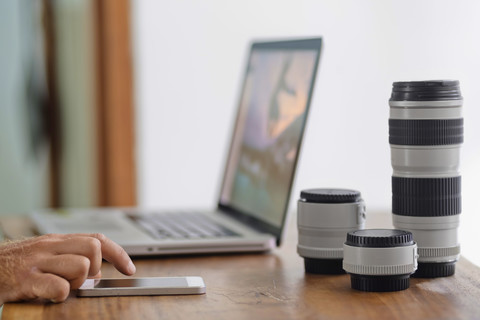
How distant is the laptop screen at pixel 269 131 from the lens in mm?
1280

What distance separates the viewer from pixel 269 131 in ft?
4.65

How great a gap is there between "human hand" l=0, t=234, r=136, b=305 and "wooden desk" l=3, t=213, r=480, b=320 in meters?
0.02

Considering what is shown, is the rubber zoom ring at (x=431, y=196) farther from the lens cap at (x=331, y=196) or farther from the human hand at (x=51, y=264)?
the human hand at (x=51, y=264)

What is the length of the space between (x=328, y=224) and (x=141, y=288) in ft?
0.86

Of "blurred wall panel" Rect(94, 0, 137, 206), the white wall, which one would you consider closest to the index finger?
the white wall

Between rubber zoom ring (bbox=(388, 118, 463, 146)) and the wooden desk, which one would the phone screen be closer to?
the wooden desk

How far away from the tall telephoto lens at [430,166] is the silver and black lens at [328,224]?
0.23 ft

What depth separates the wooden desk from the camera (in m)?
0.89

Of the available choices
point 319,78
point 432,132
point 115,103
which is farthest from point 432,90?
point 115,103

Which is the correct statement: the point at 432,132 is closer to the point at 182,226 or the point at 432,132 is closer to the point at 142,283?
the point at 142,283

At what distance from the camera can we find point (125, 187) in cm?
301

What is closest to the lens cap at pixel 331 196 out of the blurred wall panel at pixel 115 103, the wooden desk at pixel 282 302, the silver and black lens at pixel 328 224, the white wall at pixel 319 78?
the silver and black lens at pixel 328 224

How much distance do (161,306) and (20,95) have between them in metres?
2.24

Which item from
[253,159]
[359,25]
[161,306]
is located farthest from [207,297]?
[359,25]
